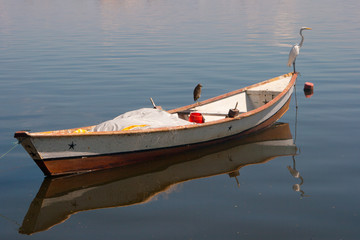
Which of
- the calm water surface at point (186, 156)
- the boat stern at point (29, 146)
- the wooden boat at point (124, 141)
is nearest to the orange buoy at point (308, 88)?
the calm water surface at point (186, 156)

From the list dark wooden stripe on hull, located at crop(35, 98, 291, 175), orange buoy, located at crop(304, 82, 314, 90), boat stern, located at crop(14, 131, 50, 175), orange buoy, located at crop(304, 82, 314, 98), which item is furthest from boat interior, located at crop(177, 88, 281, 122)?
boat stern, located at crop(14, 131, 50, 175)

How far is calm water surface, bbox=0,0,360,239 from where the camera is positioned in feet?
28.2

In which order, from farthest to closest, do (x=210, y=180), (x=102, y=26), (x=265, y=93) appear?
(x=102, y=26), (x=265, y=93), (x=210, y=180)

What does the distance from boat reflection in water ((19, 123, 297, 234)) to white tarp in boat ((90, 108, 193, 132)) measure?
2.70 feet

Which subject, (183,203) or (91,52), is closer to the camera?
(183,203)

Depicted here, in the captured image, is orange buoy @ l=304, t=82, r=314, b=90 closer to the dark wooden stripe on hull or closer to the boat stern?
the dark wooden stripe on hull

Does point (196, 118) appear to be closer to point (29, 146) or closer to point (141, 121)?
point (141, 121)

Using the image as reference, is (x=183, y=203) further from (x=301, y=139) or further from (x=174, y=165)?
(x=301, y=139)

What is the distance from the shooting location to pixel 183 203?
30.8 feet

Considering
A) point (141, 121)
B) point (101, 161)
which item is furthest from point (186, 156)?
point (101, 161)

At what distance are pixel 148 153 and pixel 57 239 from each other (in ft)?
11.9

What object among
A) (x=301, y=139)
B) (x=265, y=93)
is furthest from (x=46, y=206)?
(x=265, y=93)

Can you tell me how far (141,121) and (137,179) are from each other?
57.7 inches

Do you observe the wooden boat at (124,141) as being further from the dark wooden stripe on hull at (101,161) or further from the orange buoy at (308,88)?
the orange buoy at (308,88)
